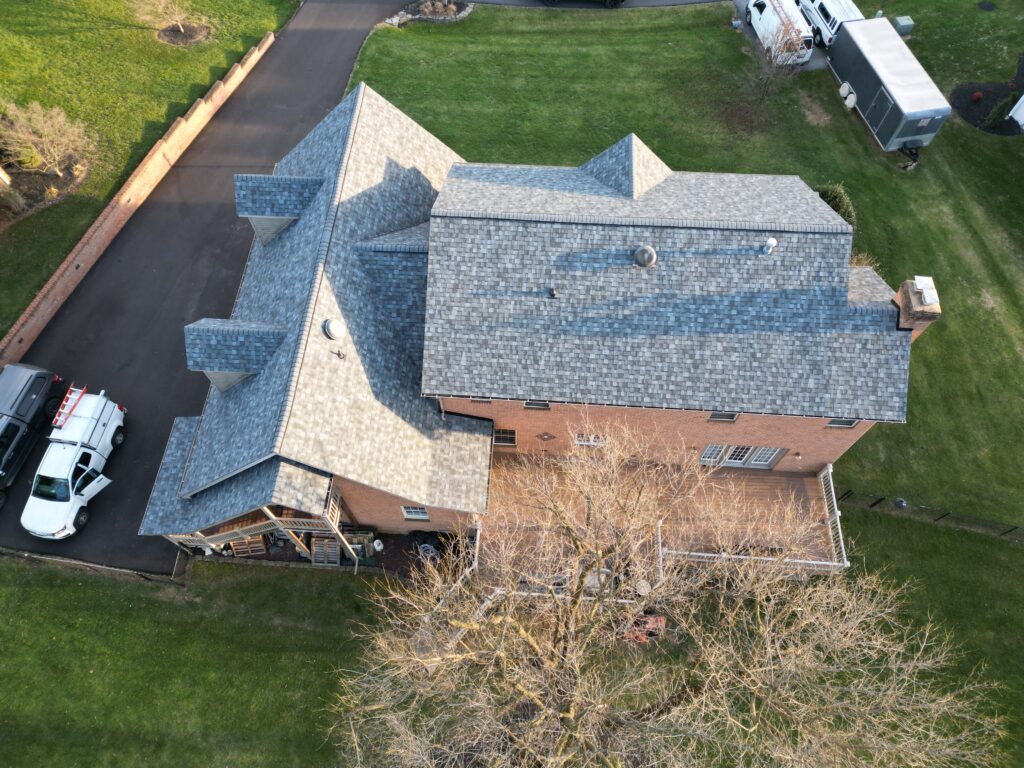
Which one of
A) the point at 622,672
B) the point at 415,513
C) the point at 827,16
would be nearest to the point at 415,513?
the point at 415,513

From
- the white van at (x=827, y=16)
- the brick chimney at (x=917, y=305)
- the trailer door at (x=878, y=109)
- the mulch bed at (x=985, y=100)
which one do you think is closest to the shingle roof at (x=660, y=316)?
the brick chimney at (x=917, y=305)

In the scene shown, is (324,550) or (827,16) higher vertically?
(827,16)

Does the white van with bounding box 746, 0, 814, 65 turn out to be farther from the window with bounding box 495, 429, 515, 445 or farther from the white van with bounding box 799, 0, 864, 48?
the window with bounding box 495, 429, 515, 445

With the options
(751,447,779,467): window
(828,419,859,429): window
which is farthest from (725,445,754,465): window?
(828,419,859,429): window

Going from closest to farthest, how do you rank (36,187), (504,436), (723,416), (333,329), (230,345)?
(333,329) < (230,345) < (723,416) < (504,436) < (36,187)

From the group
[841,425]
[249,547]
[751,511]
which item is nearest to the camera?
[841,425]

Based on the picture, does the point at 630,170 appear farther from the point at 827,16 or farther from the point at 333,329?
the point at 827,16
